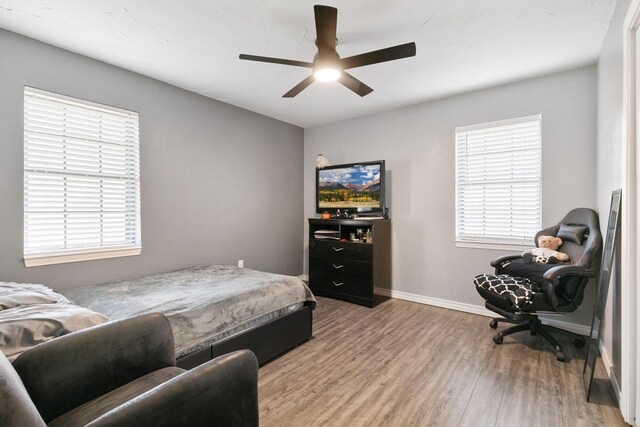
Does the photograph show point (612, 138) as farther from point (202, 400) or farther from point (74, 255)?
point (74, 255)

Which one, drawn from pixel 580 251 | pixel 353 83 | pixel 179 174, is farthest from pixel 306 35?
pixel 580 251

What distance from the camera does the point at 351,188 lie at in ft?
13.9

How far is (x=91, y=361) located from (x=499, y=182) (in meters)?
3.75

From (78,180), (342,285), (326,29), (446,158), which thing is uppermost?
(326,29)

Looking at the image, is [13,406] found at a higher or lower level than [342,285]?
higher

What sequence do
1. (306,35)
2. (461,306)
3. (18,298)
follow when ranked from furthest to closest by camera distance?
(461,306), (306,35), (18,298)

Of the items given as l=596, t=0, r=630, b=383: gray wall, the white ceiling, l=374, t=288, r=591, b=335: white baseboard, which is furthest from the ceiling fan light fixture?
l=374, t=288, r=591, b=335: white baseboard

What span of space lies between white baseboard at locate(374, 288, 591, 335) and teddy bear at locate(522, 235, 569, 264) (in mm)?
812

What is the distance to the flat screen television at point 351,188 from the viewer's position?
13.0 feet

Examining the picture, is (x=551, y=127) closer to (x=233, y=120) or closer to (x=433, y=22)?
(x=433, y=22)

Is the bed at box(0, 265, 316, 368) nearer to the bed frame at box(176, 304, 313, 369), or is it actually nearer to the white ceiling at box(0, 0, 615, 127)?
the bed frame at box(176, 304, 313, 369)

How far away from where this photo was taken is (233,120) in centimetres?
392

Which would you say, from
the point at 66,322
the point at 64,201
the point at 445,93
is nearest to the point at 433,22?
the point at 445,93

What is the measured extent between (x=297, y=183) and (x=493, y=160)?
2.79m
